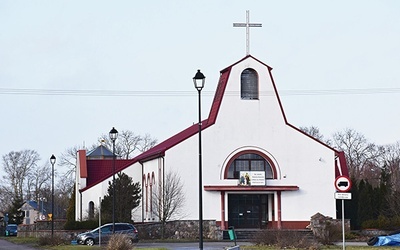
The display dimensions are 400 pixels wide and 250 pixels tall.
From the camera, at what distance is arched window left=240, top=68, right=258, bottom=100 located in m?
59.1

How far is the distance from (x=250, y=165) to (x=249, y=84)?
613 centimetres

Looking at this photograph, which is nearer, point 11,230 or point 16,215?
point 11,230

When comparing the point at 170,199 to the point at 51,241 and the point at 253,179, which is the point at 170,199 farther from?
the point at 51,241

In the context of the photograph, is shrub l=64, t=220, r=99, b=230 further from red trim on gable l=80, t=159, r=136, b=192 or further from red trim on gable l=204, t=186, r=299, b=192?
red trim on gable l=80, t=159, r=136, b=192

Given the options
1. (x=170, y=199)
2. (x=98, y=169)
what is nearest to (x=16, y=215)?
(x=98, y=169)

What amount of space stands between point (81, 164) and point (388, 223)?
3213 cm

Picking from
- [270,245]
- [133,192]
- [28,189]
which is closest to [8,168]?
[28,189]

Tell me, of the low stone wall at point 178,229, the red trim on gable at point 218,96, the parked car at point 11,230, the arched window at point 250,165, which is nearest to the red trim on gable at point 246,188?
the arched window at point 250,165

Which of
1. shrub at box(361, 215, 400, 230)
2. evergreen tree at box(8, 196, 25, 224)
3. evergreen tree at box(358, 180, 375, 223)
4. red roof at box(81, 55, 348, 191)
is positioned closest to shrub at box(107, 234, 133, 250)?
red roof at box(81, 55, 348, 191)

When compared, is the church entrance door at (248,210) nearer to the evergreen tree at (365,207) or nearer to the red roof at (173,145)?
the red roof at (173,145)

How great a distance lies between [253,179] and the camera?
58.3m

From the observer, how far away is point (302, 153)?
5981 centimetres

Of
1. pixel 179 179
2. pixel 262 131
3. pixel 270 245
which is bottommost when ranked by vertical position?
pixel 270 245

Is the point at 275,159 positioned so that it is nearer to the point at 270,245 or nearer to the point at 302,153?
the point at 302,153
